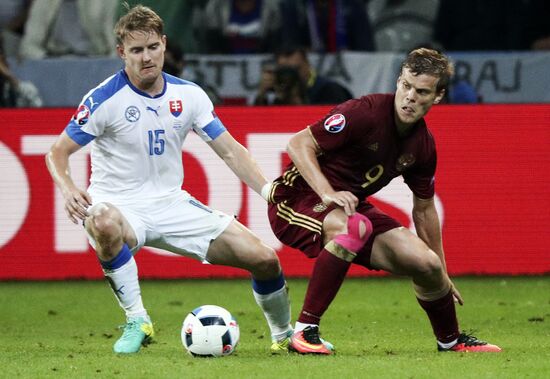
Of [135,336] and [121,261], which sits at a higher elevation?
[121,261]

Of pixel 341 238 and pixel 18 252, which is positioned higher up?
pixel 341 238

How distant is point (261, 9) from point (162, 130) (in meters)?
6.02

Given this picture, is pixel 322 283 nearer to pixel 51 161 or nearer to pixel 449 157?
pixel 51 161

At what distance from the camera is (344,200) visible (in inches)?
250

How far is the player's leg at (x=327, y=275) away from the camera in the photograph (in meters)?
6.57

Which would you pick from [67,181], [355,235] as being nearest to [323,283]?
[355,235]

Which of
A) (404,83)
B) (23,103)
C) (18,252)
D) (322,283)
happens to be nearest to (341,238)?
(322,283)

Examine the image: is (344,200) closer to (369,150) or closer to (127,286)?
(369,150)

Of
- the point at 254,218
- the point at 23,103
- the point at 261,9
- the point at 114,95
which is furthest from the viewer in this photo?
the point at 261,9

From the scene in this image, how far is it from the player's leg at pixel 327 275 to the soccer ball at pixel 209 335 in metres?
0.35

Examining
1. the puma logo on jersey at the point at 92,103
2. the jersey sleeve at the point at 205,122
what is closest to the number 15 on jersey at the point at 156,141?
the jersey sleeve at the point at 205,122

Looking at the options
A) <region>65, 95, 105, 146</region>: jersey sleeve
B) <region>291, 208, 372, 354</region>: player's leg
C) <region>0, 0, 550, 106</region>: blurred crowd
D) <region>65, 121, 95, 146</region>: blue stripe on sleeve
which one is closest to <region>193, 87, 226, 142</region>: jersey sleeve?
<region>65, 95, 105, 146</region>: jersey sleeve

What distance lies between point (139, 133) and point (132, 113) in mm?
120

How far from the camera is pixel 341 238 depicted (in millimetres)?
6598
